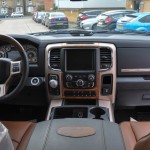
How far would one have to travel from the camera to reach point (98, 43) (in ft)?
11.8

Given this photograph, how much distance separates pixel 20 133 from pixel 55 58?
1098mm

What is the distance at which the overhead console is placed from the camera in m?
3.55

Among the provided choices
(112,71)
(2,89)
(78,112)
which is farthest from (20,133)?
(112,71)

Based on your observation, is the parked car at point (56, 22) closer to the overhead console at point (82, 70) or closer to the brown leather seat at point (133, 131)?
the overhead console at point (82, 70)

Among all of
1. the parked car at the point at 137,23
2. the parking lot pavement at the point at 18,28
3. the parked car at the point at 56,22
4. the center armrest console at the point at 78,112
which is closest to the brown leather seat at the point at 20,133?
the center armrest console at the point at 78,112

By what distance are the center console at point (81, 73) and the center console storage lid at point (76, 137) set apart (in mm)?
887

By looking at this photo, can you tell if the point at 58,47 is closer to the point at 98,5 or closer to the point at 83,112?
the point at 83,112

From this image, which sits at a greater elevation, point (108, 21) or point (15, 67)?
point (15, 67)

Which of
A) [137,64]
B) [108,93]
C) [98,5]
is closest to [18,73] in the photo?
[108,93]

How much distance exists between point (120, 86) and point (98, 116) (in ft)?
1.96

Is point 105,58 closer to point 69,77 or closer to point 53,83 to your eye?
point 69,77

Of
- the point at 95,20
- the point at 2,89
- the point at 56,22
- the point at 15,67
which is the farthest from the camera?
the point at 95,20

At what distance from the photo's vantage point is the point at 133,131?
2.74m

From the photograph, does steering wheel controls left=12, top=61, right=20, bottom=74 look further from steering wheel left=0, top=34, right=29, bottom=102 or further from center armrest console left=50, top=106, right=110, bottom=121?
center armrest console left=50, top=106, right=110, bottom=121
